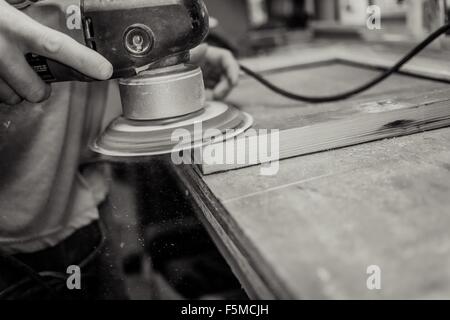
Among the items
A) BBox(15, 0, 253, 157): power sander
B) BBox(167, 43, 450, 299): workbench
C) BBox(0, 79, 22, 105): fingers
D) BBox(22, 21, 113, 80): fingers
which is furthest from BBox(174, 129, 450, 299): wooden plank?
BBox(0, 79, 22, 105): fingers

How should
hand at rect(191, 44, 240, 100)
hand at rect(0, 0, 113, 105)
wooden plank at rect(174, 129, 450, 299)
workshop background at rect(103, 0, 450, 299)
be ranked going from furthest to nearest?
hand at rect(191, 44, 240, 100), workshop background at rect(103, 0, 450, 299), hand at rect(0, 0, 113, 105), wooden plank at rect(174, 129, 450, 299)

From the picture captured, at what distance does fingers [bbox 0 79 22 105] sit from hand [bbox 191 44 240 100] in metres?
0.38

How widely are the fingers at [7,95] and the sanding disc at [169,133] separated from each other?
15 cm

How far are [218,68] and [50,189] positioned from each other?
1.59 feet

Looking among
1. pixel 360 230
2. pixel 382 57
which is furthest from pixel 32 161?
pixel 382 57

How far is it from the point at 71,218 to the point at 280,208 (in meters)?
0.68

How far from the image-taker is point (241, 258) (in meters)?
0.43

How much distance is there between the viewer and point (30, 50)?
62 centimetres

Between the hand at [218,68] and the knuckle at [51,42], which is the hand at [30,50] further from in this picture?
the hand at [218,68]

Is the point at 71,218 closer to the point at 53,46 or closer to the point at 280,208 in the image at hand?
the point at 53,46

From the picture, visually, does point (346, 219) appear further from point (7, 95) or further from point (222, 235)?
point (7, 95)

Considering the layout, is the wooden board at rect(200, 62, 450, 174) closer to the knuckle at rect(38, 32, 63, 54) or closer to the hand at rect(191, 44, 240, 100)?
the hand at rect(191, 44, 240, 100)

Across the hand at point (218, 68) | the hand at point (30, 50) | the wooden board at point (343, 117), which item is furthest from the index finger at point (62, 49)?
the hand at point (218, 68)

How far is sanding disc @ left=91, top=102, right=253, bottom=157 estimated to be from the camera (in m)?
0.64
